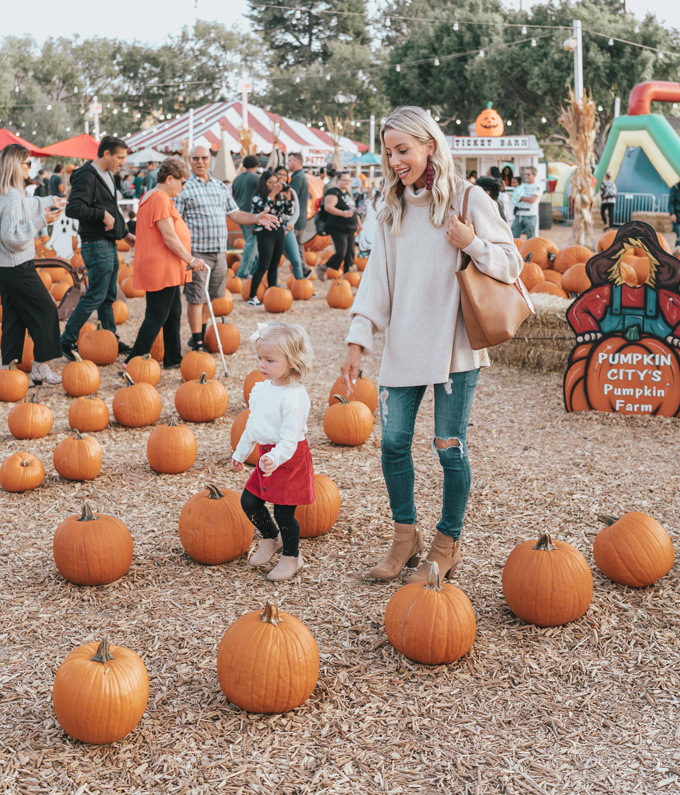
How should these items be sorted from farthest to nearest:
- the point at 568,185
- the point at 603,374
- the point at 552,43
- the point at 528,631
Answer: the point at 552,43 → the point at 568,185 → the point at 603,374 → the point at 528,631

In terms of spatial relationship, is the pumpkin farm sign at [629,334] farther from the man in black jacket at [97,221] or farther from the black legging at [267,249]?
the black legging at [267,249]

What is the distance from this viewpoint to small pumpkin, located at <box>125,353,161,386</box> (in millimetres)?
6660

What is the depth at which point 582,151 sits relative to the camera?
50.3 feet

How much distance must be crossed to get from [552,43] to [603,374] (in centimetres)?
3754

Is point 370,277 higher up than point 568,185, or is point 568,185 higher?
point 568,185

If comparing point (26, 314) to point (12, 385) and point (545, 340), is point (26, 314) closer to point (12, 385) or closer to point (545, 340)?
point (12, 385)

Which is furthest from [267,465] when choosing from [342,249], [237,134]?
[237,134]

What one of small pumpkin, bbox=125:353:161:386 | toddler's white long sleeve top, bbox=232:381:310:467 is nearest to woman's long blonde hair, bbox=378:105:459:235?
toddler's white long sleeve top, bbox=232:381:310:467

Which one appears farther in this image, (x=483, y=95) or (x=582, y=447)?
(x=483, y=95)

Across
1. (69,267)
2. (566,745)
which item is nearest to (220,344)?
(69,267)

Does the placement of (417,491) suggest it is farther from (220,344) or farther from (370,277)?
(220,344)

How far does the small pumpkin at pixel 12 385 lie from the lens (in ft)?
21.7

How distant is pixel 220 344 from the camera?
25.1 ft

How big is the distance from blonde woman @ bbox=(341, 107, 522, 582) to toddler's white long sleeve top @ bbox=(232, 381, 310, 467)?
24 cm
